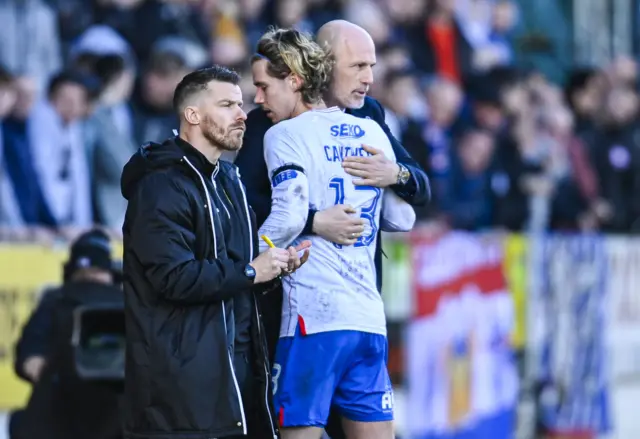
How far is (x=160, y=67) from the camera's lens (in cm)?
1173

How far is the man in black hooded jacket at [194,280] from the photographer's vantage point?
213 inches

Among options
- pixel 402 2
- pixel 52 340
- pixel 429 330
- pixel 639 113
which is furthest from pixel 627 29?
pixel 52 340

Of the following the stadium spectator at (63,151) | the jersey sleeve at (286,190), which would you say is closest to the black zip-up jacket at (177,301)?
the jersey sleeve at (286,190)

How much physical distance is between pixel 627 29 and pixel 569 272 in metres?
6.78

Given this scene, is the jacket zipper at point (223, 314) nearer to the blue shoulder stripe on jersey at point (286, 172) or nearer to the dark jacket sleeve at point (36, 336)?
the blue shoulder stripe on jersey at point (286, 172)

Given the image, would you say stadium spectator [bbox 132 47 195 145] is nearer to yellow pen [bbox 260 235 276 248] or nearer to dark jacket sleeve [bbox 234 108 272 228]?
dark jacket sleeve [bbox 234 108 272 228]

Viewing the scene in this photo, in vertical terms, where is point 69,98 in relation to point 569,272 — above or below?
above

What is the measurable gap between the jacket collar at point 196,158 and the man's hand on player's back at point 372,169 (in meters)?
0.64

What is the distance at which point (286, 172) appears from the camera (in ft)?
19.5

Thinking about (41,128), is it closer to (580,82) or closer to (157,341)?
(157,341)

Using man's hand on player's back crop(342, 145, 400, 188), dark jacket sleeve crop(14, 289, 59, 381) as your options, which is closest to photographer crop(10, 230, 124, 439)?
dark jacket sleeve crop(14, 289, 59, 381)

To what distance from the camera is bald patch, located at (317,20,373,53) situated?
6.20 metres

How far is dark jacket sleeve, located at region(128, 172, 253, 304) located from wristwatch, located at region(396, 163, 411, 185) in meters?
0.96

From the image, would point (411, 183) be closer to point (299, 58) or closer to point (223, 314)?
point (299, 58)
